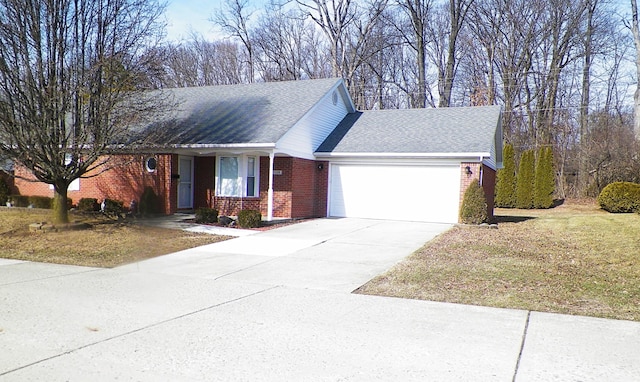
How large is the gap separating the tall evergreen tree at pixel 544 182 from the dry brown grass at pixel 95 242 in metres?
18.2

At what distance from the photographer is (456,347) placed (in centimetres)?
462

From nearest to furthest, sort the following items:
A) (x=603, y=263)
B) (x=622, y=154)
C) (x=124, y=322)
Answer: (x=124, y=322)
(x=603, y=263)
(x=622, y=154)

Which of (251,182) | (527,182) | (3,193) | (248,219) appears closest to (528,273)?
(248,219)

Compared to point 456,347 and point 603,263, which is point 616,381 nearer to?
point 456,347

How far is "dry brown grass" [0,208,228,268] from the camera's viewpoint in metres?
9.56

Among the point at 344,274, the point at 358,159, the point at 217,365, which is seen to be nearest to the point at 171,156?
the point at 358,159

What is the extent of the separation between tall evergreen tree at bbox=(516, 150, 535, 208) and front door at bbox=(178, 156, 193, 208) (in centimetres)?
1656

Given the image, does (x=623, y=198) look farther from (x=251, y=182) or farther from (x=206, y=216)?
(x=206, y=216)

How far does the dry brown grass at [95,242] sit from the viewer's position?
31.4 feet

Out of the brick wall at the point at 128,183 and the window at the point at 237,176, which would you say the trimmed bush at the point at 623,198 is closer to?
the window at the point at 237,176

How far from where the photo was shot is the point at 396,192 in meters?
17.2

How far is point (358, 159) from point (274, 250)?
7906 mm

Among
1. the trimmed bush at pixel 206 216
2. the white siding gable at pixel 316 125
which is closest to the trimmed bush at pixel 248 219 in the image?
the trimmed bush at pixel 206 216

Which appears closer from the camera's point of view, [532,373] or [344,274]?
[532,373]
